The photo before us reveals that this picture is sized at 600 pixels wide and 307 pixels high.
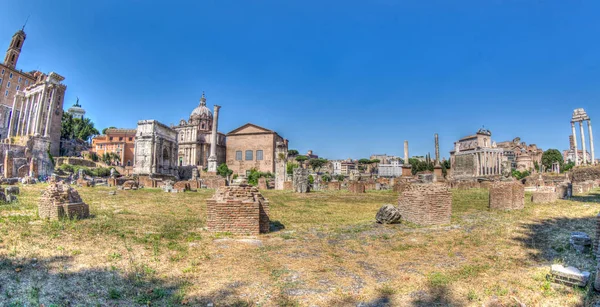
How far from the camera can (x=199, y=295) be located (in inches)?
147

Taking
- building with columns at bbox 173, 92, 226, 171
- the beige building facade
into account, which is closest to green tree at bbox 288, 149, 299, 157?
the beige building facade

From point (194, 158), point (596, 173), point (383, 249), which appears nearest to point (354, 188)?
point (383, 249)

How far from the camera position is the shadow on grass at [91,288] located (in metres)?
3.47

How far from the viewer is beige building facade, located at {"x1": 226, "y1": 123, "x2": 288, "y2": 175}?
62.6 meters

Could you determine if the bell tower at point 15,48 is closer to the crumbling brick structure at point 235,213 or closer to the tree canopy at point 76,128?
the tree canopy at point 76,128

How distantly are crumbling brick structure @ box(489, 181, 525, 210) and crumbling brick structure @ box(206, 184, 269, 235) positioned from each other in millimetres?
9121

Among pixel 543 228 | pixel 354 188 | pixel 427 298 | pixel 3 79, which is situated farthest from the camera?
pixel 3 79

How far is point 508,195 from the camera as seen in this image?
1109cm

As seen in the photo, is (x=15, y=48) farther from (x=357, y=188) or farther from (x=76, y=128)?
(x=357, y=188)

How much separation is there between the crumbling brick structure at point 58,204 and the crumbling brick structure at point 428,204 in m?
8.94

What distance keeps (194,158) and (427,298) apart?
6348cm

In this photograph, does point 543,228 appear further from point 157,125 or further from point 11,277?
point 157,125

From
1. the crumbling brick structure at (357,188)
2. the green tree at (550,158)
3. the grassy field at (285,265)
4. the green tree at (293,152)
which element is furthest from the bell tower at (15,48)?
the green tree at (550,158)

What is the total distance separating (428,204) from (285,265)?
5.12 meters
